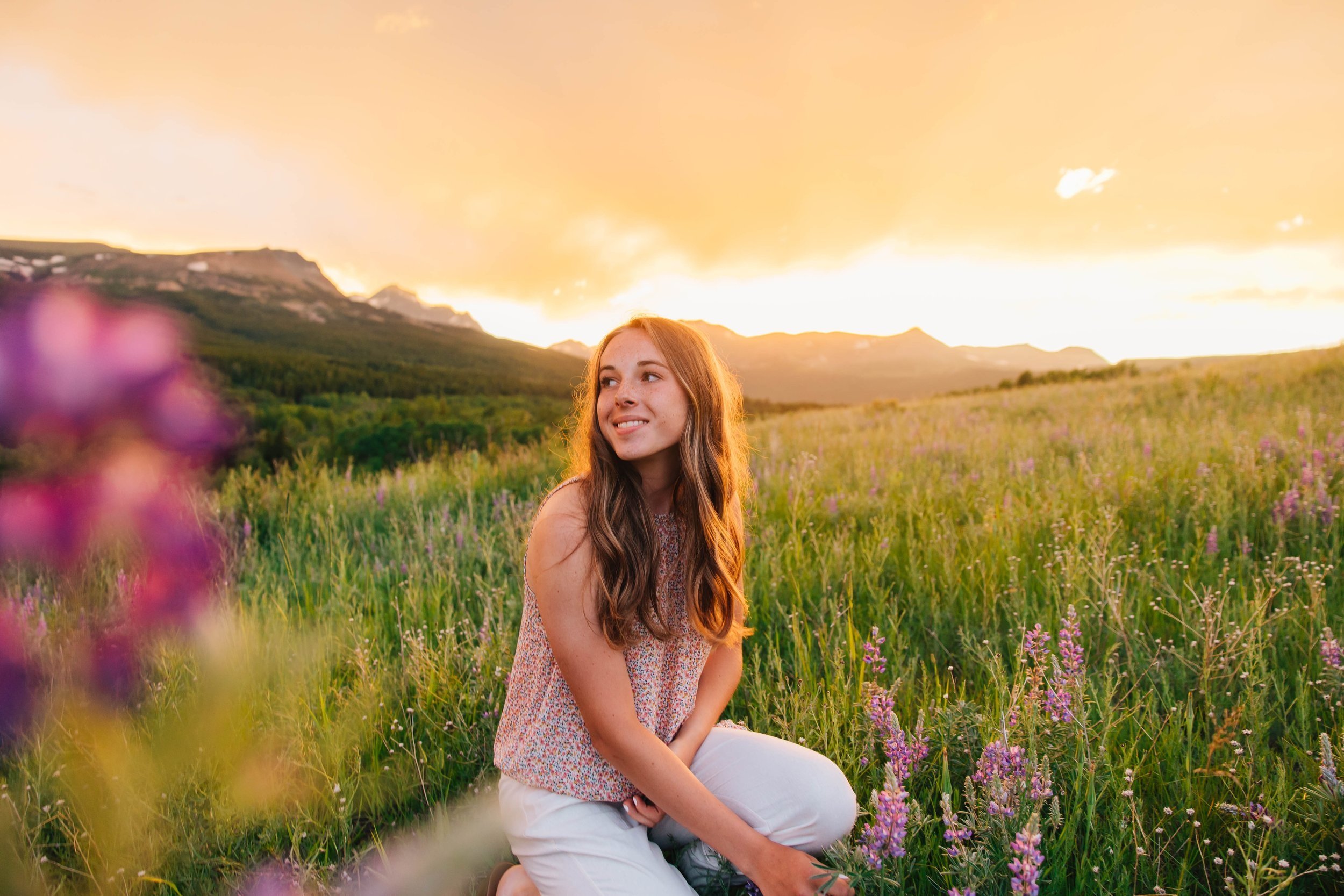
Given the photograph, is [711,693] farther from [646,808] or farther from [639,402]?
[639,402]

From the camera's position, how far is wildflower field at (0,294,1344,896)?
1.78 m

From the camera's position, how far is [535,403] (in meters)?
25.7

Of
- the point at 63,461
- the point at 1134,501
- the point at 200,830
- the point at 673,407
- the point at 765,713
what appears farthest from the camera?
the point at 63,461

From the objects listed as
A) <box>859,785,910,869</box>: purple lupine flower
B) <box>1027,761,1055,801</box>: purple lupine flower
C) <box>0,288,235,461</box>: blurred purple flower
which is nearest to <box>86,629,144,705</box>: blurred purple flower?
<box>859,785,910,869</box>: purple lupine flower

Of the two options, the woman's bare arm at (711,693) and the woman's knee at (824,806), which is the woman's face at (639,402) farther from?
the woman's knee at (824,806)

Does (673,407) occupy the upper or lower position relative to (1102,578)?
upper

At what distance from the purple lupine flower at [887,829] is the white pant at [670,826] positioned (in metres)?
0.29

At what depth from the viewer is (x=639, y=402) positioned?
1.97 meters

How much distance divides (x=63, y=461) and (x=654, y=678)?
29.0 ft

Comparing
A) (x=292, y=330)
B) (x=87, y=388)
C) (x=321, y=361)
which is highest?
(x=292, y=330)

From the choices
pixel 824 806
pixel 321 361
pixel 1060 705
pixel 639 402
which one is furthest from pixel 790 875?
pixel 321 361

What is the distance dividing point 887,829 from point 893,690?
605 mm

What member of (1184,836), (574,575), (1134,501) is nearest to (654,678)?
(574,575)

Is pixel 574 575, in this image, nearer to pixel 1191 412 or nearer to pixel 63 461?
pixel 63 461
